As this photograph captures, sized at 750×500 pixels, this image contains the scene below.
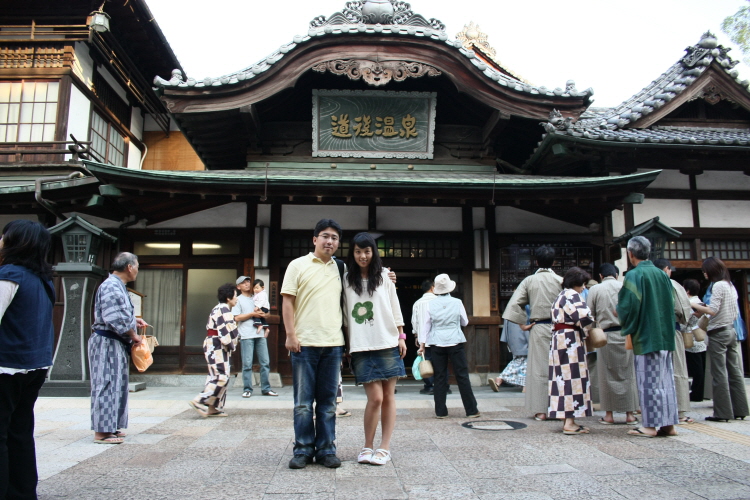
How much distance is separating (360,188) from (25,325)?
6614mm

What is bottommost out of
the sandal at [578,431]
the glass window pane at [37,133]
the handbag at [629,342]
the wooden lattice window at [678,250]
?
the sandal at [578,431]

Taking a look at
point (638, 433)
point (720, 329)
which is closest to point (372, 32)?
point (720, 329)

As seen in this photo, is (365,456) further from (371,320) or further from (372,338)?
(371,320)

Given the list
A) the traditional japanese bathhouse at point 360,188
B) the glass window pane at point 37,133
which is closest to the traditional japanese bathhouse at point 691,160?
the traditional japanese bathhouse at point 360,188

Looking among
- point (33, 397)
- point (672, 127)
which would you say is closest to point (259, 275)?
point (33, 397)

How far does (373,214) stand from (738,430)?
21.9ft

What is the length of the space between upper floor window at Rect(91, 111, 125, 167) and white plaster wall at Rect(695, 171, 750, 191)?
1387 centimetres

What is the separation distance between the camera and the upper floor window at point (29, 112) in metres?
13.4

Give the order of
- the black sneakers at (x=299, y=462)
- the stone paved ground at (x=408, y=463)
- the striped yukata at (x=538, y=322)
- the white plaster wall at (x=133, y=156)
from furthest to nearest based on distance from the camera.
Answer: the white plaster wall at (x=133, y=156) → the striped yukata at (x=538, y=322) → the black sneakers at (x=299, y=462) → the stone paved ground at (x=408, y=463)

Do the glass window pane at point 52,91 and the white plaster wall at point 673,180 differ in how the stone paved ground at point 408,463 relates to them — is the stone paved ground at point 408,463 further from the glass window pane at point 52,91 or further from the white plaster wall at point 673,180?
the glass window pane at point 52,91

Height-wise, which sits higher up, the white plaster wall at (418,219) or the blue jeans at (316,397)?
the white plaster wall at (418,219)

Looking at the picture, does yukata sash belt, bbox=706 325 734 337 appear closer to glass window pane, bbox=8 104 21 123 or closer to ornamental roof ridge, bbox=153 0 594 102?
ornamental roof ridge, bbox=153 0 594 102

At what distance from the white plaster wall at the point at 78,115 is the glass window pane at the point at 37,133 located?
26.6 inches

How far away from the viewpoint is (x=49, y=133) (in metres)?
13.4
